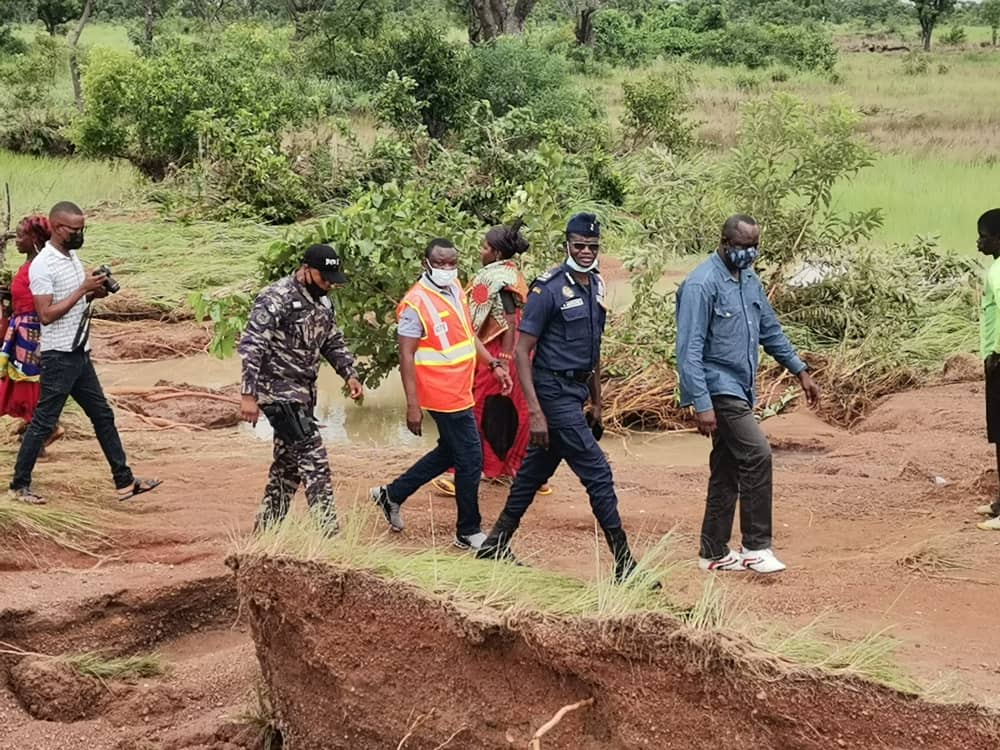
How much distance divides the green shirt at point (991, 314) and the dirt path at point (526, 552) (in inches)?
37.4

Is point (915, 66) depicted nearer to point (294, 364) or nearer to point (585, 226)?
point (585, 226)

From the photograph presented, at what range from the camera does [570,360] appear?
18.3ft

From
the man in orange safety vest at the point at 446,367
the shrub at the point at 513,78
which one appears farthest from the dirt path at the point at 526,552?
the shrub at the point at 513,78

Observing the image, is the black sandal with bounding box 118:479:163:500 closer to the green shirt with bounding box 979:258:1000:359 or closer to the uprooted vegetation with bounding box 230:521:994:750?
the uprooted vegetation with bounding box 230:521:994:750

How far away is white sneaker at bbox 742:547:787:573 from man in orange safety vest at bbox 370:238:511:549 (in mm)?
1286

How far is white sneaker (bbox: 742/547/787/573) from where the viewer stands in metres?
5.86

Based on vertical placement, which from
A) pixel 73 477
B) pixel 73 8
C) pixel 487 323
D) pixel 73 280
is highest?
pixel 73 8

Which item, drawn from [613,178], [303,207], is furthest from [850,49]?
[303,207]

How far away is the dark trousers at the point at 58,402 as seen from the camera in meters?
6.77

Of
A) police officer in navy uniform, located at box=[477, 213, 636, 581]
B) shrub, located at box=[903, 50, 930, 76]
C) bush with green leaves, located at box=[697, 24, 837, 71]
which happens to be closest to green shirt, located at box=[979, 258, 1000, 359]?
police officer in navy uniform, located at box=[477, 213, 636, 581]

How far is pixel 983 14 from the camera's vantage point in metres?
60.9

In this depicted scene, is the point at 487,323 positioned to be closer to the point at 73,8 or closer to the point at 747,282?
the point at 747,282

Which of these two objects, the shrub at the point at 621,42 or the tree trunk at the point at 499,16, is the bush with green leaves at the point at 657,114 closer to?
the tree trunk at the point at 499,16

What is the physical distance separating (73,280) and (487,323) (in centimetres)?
222
